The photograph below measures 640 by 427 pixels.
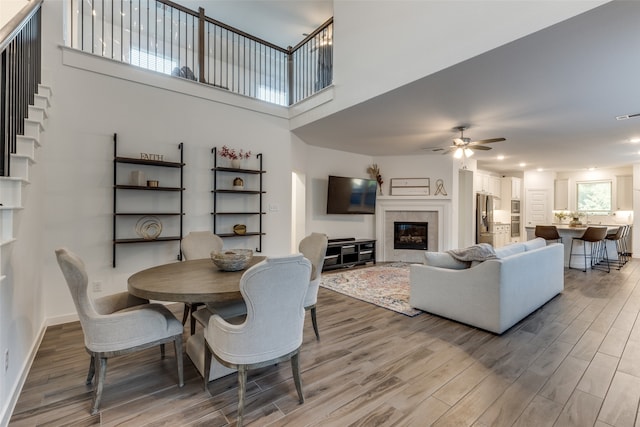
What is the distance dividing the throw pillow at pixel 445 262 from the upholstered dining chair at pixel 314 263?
1.40 metres

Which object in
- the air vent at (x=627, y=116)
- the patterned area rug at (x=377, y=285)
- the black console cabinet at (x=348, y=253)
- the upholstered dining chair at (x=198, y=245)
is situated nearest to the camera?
the upholstered dining chair at (x=198, y=245)

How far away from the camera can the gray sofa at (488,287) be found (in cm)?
284

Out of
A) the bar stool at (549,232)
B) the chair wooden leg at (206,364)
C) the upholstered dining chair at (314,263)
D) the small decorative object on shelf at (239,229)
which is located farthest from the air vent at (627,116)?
the chair wooden leg at (206,364)

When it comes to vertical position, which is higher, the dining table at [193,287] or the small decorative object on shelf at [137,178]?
the small decorative object on shelf at [137,178]

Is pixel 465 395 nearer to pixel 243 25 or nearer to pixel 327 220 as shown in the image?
pixel 327 220

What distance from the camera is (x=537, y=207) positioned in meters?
9.18

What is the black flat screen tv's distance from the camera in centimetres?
598

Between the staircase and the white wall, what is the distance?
3.08 m

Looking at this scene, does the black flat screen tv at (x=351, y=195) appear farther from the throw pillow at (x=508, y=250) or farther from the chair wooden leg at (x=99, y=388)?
the chair wooden leg at (x=99, y=388)

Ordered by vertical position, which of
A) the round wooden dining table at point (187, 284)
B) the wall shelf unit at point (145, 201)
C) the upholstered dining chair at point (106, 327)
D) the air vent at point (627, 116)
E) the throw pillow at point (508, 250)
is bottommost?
the upholstered dining chair at point (106, 327)

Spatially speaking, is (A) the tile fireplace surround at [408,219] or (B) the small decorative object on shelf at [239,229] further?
(A) the tile fireplace surround at [408,219]

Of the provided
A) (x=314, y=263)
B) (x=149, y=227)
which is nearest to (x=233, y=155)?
(x=149, y=227)

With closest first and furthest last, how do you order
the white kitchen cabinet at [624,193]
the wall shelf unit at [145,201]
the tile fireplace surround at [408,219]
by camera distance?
the wall shelf unit at [145,201] → the tile fireplace surround at [408,219] → the white kitchen cabinet at [624,193]

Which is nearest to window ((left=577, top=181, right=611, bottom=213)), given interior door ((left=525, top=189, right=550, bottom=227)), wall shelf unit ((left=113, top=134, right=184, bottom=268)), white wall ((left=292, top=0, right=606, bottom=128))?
interior door ((left=525, top=189, right=550, bottom=227))
